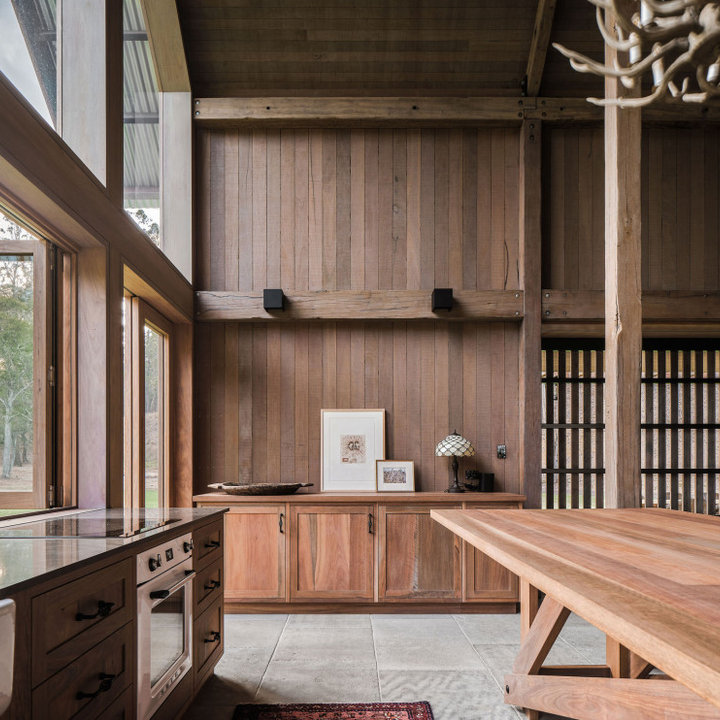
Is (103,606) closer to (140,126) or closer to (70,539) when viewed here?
(70,539)

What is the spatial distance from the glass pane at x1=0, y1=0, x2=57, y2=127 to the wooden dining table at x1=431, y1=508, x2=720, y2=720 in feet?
7.41

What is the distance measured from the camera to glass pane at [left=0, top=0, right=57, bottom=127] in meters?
2.17

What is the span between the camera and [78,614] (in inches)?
59.1

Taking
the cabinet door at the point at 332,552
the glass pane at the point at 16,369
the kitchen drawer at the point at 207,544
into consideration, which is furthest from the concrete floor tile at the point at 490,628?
the glass pane at the point at 16,369

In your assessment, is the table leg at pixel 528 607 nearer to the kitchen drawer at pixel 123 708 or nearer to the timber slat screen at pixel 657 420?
the kitchen drawer at pixel 123 708

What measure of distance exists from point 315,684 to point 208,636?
58 centimetres

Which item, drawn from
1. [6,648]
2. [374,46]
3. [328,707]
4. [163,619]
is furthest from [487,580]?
[374,46]

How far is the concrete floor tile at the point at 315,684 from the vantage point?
8.90 feet

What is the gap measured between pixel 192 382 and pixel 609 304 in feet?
9.27

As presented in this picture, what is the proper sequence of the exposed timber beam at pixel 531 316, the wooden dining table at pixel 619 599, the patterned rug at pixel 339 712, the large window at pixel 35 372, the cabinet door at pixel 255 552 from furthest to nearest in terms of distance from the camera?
the exposed timber beam at pixel 531 316, the cabinet door at pixel 255 552, the patterned rug at pixel 339 712, the large window at pixel 35 372, the wooden dining table at pixel 619 599

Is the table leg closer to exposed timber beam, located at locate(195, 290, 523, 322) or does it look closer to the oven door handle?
the oven door handle

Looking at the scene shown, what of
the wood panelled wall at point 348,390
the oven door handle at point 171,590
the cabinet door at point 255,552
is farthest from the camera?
the wood panelled wall at point 348,390

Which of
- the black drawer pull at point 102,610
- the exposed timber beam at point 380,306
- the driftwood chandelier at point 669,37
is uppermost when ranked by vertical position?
the driftwood chandelier at point 669,37

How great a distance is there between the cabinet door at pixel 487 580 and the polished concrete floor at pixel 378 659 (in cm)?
14
